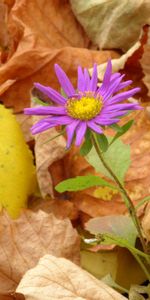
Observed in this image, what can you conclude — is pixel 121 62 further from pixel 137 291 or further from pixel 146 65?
pixel 137 291

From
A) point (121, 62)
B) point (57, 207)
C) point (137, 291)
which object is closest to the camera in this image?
point (137, 291)

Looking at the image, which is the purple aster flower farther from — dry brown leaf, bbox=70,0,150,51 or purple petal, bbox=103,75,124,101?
dry brown leaf, bbox=70,0,150,51

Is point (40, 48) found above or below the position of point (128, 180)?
above

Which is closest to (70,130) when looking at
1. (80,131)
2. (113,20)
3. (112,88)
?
(80,131)

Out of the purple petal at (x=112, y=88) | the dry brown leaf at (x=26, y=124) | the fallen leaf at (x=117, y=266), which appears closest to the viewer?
the purple petal at (x=112, y=88)

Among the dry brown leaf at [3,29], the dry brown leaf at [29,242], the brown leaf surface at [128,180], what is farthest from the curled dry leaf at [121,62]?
the dry brown leaf at [29,242]

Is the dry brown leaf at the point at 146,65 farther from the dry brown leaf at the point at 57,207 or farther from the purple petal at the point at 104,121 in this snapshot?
the purple petal at the point at 104,121
